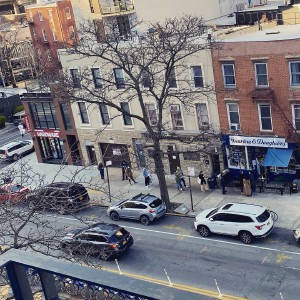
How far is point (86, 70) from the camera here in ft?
123

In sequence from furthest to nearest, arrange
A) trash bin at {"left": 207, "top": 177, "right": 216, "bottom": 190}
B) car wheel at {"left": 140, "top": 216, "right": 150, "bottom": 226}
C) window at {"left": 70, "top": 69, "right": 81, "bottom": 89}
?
window at {"left": 70, "top": 69, "right": 81, "bottom": 89}
trash bin at {"left": 207, "top": 177, "right": 216, "bottom": 190}
car wheel at {"left": 140, "top": 216, "right": 150, "bottom": 226}

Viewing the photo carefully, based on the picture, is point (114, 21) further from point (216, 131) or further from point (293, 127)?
point (293, 127)

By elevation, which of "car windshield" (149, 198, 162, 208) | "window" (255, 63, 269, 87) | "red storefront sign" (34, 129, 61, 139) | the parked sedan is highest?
"window" (255, 63, 269, 87)

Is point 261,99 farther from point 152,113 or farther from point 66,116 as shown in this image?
point 66,116

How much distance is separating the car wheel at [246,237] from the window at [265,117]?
29.1 feet

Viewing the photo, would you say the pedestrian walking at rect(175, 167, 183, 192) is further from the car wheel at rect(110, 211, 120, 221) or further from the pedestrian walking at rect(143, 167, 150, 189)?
the car wheel at rect(110, 211, 120, 221)

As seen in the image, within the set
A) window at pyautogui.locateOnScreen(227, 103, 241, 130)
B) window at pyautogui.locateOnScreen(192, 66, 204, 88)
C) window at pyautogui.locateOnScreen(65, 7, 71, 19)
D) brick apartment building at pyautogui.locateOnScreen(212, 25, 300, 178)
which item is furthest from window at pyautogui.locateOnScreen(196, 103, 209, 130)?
window at pyautogui.locateOnScreen(65, 7, 71, 19)

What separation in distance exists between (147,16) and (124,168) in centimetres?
1630

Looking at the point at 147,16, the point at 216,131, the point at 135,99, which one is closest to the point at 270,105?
the point at 216,131

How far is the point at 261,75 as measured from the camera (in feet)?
100

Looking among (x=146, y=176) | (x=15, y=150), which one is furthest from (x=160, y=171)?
(x=15, y=150)

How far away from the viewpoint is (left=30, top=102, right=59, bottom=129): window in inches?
1652

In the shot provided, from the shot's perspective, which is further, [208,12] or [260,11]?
[208,12]

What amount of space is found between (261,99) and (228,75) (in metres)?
2.56
